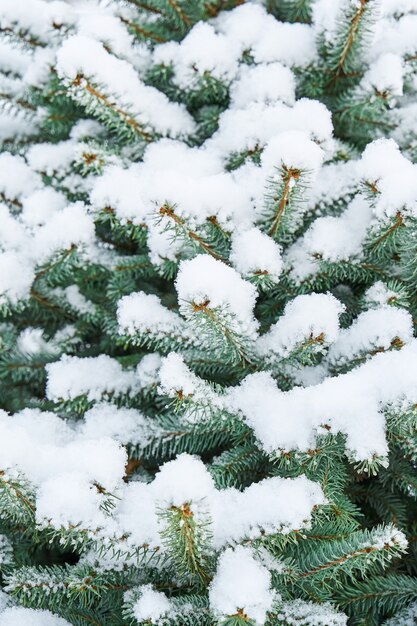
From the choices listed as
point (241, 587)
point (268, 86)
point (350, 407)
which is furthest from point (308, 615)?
point (268, 86)

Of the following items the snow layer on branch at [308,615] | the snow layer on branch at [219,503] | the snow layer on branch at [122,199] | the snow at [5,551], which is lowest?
the snow at [5,551]

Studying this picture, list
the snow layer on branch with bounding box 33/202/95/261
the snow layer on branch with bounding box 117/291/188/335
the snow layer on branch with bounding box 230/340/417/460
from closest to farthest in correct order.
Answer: the snow layer on branch with bounding box 230/340/417/460 → the snow layer on branch with bounding box 117/291/188/335 → the snow layer on branch with bounding box 33/202/95/261

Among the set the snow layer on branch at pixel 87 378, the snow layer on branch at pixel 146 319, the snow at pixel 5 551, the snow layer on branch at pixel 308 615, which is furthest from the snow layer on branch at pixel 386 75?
the snow at pixel 5 551

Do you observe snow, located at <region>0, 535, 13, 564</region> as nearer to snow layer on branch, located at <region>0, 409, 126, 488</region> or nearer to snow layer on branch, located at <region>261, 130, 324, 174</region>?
snow layer on branch, located at <region>0, 409, 126, 488</region>

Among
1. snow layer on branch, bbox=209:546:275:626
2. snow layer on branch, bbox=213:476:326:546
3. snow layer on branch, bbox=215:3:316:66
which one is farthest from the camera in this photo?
snow layer on branch, bbox=215:3:316:66

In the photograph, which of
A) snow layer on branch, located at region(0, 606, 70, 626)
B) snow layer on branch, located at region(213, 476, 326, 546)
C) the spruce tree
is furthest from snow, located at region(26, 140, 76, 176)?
snow layer on branch, located at region(0, 606, 70, 626)

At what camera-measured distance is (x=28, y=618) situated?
51.0 inches

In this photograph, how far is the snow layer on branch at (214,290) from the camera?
1.14 m

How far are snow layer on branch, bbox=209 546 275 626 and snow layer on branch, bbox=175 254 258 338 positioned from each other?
488mm

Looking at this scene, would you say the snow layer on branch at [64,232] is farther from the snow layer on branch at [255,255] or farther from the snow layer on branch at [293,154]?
Result: the snow layer on branch at [293,154]

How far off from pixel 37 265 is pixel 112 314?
0.26 meters

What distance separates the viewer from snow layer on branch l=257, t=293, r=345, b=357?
124 cm

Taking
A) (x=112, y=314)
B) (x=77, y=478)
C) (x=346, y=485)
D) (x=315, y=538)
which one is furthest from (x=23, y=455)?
(x=346, y=485)

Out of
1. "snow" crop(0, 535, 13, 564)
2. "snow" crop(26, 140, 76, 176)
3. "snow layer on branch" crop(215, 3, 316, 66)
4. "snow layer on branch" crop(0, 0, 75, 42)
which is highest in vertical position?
"snow layer on branch" crop(215, 3, 316, 66)
